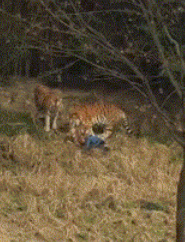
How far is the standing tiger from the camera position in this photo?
25.2 ft

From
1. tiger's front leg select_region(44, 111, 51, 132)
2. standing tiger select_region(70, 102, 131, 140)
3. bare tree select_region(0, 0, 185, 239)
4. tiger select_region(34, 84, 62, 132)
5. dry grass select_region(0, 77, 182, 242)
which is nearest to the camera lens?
bare tree select_region(0, 0, 185, 239)

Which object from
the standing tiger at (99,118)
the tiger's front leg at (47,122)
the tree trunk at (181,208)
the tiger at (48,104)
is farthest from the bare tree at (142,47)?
the tiger's front leg at (47,122)

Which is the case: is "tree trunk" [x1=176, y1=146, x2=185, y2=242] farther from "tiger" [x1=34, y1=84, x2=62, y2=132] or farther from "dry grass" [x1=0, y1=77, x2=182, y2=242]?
"tiger" [x1=34, y1=84, x2=62, y2=132]

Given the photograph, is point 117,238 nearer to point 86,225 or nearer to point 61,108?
point 86,225

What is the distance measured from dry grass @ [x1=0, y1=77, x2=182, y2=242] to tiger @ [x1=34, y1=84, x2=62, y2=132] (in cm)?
45

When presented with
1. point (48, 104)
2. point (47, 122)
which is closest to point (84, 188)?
point (47, 122)

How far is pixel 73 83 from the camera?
34.0ft

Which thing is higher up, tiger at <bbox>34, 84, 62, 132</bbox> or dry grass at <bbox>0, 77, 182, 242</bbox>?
tiger at <bbox>34, 84, 62, 132</bbox>

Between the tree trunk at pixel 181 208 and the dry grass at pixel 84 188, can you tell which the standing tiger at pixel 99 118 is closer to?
the dry grass at pixel 84 188

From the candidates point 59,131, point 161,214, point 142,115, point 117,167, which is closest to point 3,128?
point 59,131

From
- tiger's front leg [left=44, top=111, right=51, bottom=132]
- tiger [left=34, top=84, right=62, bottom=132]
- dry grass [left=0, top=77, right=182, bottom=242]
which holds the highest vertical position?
tiger [left=34, top=84, right=62, bottom=132]

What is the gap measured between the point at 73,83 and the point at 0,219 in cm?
641

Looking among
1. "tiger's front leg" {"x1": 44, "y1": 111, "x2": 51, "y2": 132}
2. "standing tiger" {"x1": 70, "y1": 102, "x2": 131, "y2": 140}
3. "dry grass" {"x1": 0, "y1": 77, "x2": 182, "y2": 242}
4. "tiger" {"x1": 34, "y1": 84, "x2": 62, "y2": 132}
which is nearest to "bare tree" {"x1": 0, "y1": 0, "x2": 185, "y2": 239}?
"dry grass" {"x1": 0, "y1": 77, "x2": 182, "y2": 242}

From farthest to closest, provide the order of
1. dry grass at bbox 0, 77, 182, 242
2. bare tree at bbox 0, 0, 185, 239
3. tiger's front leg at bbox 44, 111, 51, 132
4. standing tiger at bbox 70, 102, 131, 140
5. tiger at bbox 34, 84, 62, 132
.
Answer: tiger at bbox 34, 84, 62, 132 < standing tiger at bbox 70, 102, 131, 140 < tiger's front leg at bbox 44, 111, 51, 132 < dry grass at bbox 0, 77, 182, 242 < bare tree at bbox 0, 0, 185, 239
